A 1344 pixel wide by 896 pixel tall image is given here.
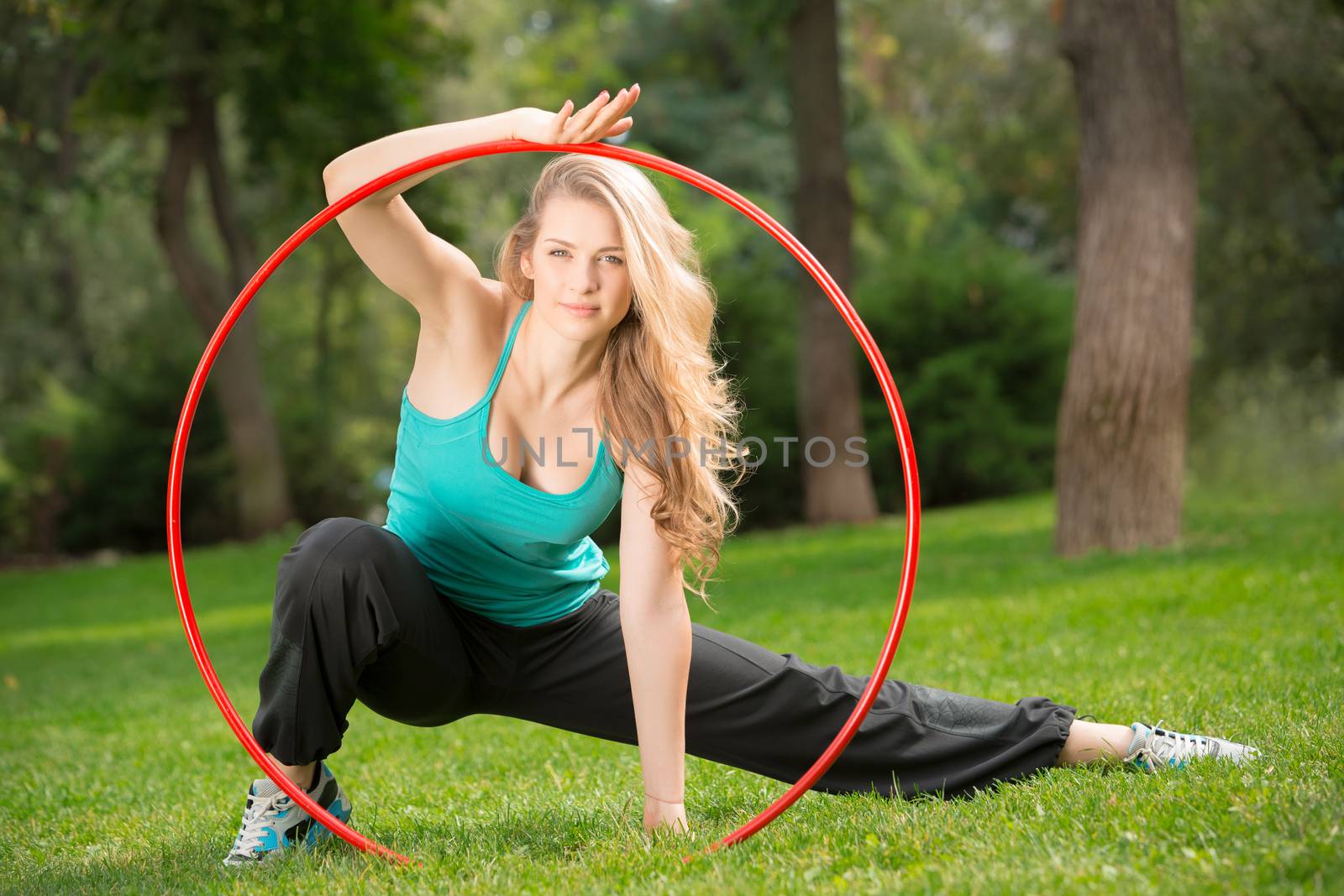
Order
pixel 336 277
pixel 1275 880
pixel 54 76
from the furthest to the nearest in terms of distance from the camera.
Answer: pixel 336 277 < pixel 54 76 < pixel 1275 880

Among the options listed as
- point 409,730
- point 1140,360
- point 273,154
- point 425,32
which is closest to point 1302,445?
point 1140,360

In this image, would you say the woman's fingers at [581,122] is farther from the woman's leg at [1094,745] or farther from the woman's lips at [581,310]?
the woman's leg at [1094,745]

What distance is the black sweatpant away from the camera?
3.28 m

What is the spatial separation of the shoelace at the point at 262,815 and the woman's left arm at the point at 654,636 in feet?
3.18

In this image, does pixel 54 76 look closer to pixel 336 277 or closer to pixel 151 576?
pixel 151 576

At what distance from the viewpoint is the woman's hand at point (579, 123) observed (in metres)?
3.10

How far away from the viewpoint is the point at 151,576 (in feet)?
49.7

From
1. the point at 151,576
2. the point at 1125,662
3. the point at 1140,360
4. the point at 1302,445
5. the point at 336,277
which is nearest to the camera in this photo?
the point at 1125,662

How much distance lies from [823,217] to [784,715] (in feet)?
35.0

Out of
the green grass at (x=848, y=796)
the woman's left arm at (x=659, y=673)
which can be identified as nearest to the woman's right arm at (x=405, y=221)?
the woman's left arm at (x=659, y=673)

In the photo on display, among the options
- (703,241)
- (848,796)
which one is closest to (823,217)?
(703,241)

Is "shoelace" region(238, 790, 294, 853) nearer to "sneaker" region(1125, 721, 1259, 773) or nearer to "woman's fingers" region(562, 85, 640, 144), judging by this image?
"woman's fingers" region(562, 85, 640, 144)

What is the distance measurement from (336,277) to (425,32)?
776 centimetres

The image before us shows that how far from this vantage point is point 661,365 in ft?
10.9
